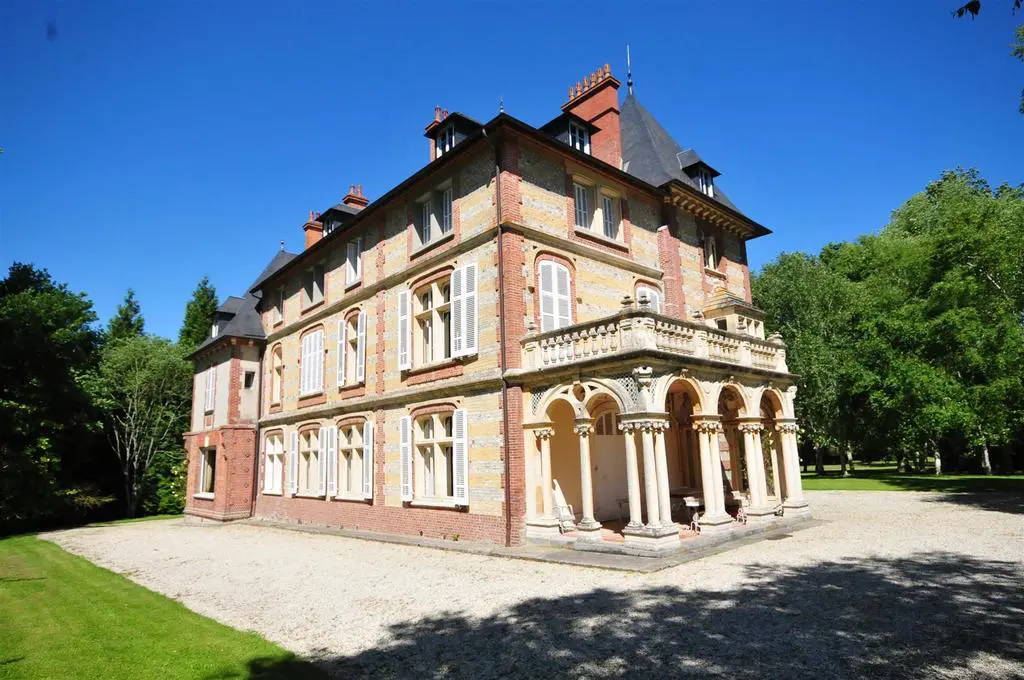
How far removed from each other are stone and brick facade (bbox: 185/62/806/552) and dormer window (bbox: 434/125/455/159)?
0.06 m

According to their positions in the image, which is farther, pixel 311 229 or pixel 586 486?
pixel 311 229

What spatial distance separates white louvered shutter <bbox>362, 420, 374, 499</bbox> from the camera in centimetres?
1712

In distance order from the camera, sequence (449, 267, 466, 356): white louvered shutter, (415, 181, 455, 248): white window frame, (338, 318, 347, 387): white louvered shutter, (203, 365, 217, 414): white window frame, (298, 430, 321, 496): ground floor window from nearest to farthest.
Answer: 1. (449, 267, 466, 356): white louvered shutter
2. (415, 181, 455, 248): white window frame
3. (338, 318, 347, 387): white louvered shutter
4. (298, 430, 321, 496): ground floor window
5. (203, 365, 217, 414): white window frame

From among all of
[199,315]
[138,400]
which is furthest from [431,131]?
[199,315]

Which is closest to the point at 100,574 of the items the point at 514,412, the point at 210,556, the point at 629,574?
the point at 210,556

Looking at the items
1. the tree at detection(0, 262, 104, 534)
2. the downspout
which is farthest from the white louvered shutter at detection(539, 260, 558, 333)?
the tree at detection(0, 262, 104, 534)

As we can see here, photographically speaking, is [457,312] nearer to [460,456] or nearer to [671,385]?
[460,456]

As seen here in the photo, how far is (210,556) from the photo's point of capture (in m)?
14.3

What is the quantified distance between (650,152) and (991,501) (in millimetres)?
15391

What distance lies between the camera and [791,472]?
1587 centimetres

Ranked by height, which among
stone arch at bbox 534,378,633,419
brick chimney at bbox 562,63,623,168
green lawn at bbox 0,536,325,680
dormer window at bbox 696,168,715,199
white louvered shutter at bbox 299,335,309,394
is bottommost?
green lawn at bbox 0,536,325,680

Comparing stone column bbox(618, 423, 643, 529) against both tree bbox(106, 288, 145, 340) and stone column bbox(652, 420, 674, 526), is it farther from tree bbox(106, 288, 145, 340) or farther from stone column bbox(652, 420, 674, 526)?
tree bbox(106, 288, 145, 340)

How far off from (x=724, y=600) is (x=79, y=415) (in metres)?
28.4

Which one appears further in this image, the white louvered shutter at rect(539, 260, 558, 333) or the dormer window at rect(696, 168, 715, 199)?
the dormer window at rect(696, 168, 715, 199)
